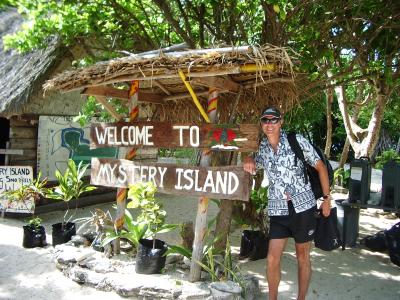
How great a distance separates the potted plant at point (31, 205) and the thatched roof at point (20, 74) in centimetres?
160

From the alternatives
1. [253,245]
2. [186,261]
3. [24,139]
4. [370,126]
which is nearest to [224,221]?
[253,245]

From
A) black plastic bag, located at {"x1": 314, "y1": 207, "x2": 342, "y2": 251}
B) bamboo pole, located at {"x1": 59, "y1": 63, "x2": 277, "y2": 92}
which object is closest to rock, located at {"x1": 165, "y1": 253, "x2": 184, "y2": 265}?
black plastic bag, located at {"x1": 314, "y1": 207, "x2": 342, "y2": 251}

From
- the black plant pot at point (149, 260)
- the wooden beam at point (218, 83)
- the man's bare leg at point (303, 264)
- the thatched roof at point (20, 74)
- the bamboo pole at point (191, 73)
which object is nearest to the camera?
the bamboo pole at point (191, 73)

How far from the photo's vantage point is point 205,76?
3602mm

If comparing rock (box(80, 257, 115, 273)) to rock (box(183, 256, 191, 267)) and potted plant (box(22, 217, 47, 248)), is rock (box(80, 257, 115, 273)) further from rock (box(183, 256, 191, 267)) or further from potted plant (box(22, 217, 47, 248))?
potted plant (box(22, 217, 47, 248))

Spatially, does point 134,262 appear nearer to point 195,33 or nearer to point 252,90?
point 252,90

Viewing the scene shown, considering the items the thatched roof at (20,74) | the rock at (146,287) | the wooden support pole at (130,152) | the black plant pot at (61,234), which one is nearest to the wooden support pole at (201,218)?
the rock at (146,287)

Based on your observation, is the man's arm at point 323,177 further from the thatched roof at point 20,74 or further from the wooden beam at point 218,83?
the thatched roof at point 20,74

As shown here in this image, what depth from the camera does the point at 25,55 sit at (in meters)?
8.42

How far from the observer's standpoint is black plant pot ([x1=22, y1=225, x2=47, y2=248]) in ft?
19.1

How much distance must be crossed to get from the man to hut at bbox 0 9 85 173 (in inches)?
217

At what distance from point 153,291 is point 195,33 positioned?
15.2 ft

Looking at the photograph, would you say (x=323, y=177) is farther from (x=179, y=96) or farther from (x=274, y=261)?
(x=179, y=96)

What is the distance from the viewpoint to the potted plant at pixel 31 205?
19.2ft
